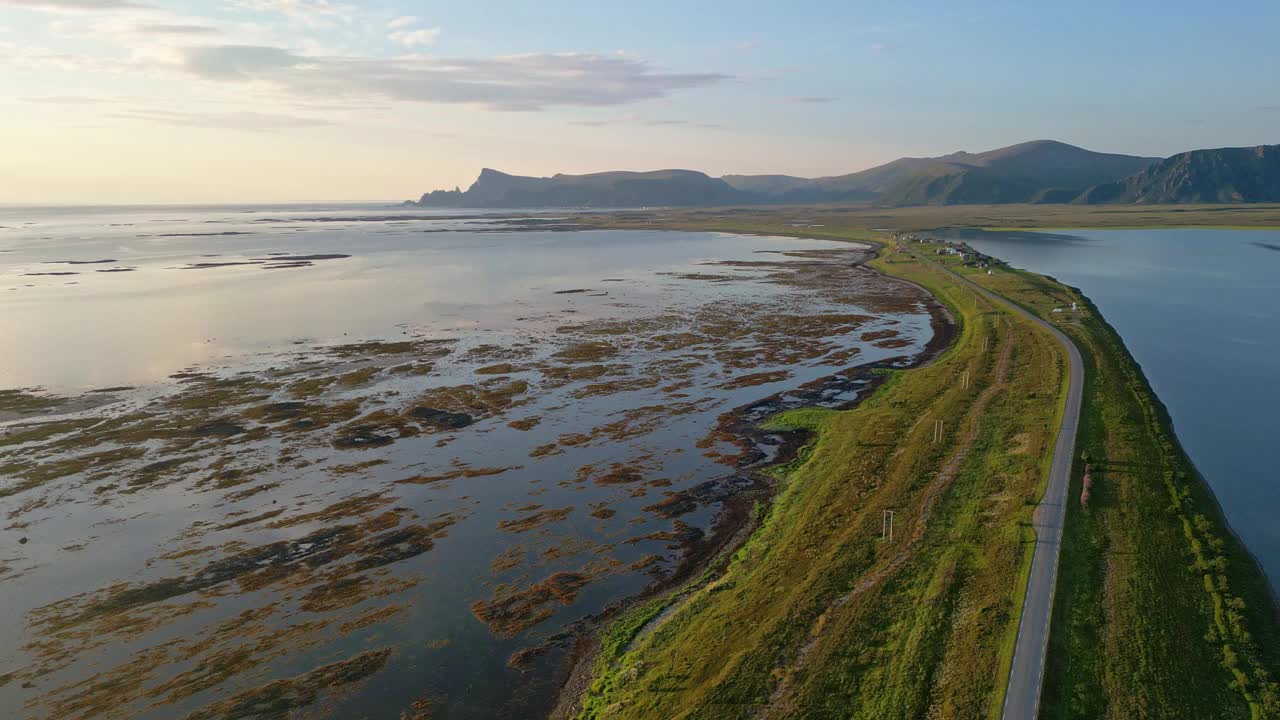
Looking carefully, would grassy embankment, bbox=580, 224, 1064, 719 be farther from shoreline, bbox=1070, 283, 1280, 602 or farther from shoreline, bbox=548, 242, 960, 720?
shoreline, bbox=1070, 283, 1280, 602

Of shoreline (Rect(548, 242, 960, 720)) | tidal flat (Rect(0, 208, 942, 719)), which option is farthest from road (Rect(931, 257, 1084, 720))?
tidal flat (Rect(0, 208, 942, 719))

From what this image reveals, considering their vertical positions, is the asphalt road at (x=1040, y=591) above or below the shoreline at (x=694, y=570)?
above

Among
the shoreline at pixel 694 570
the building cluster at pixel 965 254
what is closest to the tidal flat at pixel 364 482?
the shoreline at pixel 694 570

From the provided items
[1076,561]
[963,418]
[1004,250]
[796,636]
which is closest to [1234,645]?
[1076,561]

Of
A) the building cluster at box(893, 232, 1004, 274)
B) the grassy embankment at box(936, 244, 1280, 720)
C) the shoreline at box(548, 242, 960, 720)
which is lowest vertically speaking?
the shoreline at box(548, 242, 960, 720)

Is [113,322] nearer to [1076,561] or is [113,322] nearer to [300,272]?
[300,272]

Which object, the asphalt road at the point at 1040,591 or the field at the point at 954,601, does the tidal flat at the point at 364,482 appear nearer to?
the field at the point at 954,601
